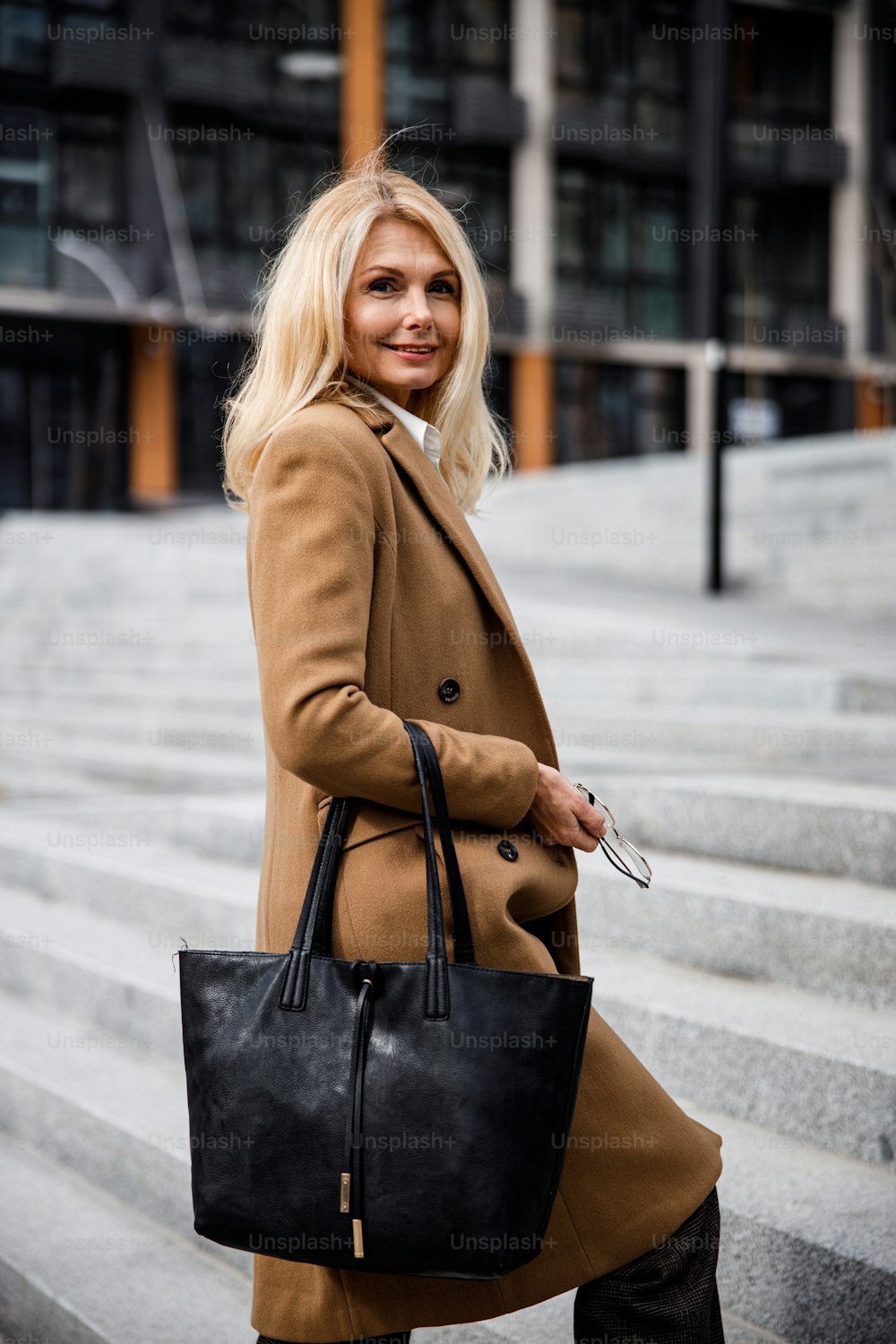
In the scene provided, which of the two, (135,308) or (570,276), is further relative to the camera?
(570,276)


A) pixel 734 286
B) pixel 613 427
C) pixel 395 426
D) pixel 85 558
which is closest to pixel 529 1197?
pixel 395 426

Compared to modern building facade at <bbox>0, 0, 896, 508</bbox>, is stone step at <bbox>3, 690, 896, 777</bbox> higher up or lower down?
lower down

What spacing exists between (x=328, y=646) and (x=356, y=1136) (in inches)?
24.0

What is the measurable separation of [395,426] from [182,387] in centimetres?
2407

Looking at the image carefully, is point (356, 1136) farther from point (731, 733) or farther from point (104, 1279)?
point (731, 733)

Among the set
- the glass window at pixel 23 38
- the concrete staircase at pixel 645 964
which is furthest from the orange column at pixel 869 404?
the concrete staircase at pixel 645 964

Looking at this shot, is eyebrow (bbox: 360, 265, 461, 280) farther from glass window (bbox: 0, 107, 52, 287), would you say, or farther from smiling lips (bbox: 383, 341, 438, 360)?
glass window (bbox: 0, 107, 52, 287)

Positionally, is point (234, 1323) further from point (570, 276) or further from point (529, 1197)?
point (570, 276)

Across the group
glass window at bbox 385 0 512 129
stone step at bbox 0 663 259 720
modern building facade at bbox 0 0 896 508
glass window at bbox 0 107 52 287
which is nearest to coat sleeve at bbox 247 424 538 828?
stone step at bbox 0 663 259 720

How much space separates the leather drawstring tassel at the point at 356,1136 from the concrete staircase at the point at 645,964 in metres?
1.06

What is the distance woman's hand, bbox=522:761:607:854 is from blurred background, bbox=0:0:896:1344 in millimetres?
360

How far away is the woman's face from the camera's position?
1.96 m

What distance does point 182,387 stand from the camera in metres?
25.0

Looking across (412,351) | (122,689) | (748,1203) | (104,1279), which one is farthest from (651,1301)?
(122,689)
